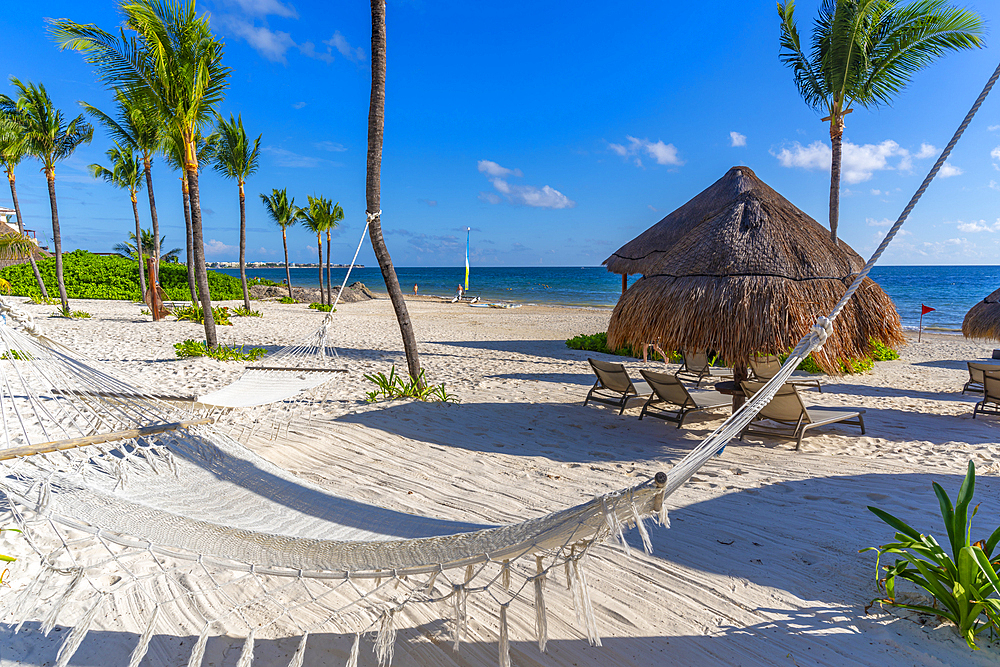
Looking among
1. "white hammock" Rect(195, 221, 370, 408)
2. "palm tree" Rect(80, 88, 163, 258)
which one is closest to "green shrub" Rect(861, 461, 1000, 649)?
"white hammock" Rect(195, 221, 370, 408)

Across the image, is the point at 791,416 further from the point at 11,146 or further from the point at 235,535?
the point at 11,146

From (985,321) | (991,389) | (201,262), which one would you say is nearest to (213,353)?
(201,262)

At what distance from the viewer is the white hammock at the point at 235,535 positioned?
1322 millimetres

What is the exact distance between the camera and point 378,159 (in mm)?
4668

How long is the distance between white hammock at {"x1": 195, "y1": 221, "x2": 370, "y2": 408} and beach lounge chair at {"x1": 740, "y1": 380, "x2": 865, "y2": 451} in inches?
129

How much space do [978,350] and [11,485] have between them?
14.5 m

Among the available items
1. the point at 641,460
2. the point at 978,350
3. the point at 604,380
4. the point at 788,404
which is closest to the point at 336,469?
the point at 641,460

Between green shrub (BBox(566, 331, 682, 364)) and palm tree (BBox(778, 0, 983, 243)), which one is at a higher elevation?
palm tree (BBox(778, 0, 983, 243))

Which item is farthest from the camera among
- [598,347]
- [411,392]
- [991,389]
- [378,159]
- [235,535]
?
[598,347]

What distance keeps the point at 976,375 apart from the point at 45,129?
16752mm

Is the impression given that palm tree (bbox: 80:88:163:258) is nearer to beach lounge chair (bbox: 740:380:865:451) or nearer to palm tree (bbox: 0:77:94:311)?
palm tree (bbox: 0:77:94:311)

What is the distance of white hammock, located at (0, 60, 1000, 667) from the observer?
52.1 inches

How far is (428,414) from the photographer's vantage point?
4.31m

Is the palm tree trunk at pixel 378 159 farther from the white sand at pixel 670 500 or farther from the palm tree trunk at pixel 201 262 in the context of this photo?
the palm tree trunk at pixel 201 262
